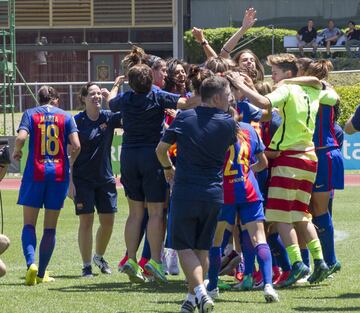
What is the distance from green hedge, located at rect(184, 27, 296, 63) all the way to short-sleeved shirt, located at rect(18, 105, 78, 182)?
2829 centimetres

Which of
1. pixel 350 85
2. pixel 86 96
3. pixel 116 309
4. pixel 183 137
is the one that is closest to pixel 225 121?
pixel 183 137

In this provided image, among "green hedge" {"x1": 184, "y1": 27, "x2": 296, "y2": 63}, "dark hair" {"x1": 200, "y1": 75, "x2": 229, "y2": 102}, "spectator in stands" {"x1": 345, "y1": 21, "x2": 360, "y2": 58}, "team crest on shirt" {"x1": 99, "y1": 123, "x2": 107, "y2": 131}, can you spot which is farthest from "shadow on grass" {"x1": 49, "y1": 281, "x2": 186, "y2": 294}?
"green hedge" {"x1": 184, "y1": 27, "x2": 296, "y2": 63}

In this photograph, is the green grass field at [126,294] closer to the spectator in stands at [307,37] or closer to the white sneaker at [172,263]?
the white sneaker at [172,263]

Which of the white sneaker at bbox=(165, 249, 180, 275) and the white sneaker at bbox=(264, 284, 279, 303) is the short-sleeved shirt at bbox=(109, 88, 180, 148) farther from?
the white sneaker at bbox=(264, 284, 279, 303)

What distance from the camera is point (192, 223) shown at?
8.48 meters

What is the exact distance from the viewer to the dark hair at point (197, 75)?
9.50m

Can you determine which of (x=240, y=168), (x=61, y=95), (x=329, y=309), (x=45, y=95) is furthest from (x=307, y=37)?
(x=329, y=309)

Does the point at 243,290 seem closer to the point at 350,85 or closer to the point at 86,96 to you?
the point at 86,96

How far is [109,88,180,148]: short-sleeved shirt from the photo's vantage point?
10289 millimetres

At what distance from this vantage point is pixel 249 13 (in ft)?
38.3

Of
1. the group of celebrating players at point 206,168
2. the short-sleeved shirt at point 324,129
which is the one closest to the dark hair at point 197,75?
the group of celebrating players at point 206,168

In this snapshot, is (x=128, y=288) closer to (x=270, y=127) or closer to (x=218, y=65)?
(x=270, y=127)

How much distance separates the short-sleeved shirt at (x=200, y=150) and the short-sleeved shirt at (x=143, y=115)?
181 centimetres

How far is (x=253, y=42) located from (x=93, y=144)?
2861 cm
